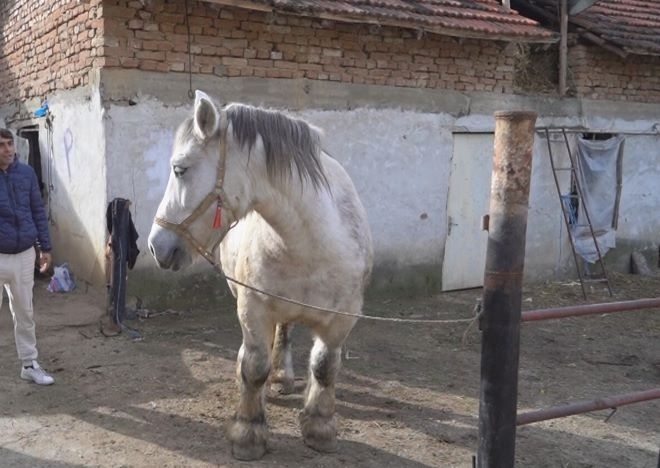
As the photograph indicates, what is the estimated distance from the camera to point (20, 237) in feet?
14.4

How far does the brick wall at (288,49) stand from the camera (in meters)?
6.36

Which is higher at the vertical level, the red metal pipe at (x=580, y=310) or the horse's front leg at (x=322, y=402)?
the red metal pipe at (x=580, y=310)

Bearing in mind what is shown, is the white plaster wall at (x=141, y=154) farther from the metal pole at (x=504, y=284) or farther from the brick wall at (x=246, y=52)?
the metal pole at (x=504, y=284)

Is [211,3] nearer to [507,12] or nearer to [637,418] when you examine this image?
[507,12]

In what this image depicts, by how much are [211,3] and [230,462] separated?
15.3ft

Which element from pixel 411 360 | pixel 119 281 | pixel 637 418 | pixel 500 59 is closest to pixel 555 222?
pixel 500 59

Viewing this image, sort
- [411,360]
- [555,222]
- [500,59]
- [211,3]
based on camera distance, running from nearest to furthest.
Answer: [411,360] → [211,3] → [500,59] → [555,222]

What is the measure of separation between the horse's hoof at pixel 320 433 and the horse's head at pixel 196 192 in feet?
4.49

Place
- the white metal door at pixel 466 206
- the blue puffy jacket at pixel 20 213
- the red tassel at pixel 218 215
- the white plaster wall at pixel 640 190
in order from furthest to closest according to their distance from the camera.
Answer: the white plaster wall at pixel 640 190 < the white metal door at pixel 466 206 < the blue puffy jacket at pixel 20 213 < the red tassel at pixel 218 215

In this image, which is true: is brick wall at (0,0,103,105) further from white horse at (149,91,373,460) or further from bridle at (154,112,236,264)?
bridle at (154,112,236,264)

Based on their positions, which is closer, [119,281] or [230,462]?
[230,462]

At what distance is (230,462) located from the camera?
3.63 meters

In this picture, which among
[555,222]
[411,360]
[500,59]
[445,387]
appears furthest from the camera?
[555,222]

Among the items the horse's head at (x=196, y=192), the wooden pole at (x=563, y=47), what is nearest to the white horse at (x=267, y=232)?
the horse's head at (x=196, y=192)
